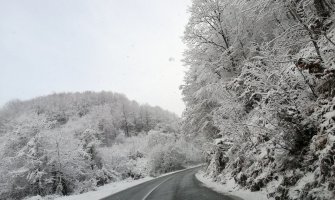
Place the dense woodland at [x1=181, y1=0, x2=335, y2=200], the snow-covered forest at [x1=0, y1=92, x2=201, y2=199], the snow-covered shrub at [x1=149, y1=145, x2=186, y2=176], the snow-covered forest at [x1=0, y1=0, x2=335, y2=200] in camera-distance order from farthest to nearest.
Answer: the snow-covered shrub at [x1=149, y1=145, x2=186, y2=176], the snow-covered forest at [x1=0, y1=92, x2=201, y2=199], the snow-covered forest at [x1=0, y1=0, x2=335, y2=200], the dense woodland at [x1=181, y1=0, x2=335, y2=200]

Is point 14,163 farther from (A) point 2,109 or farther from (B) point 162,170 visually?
(A) point 2,109

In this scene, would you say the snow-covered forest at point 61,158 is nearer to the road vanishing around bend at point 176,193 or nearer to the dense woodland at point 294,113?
the road vanishing around bend at point 176,193

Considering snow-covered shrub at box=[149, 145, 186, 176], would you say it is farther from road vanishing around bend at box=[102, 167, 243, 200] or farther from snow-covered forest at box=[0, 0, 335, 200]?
road vanishing around bend at box=[102, 167, 243, 200]

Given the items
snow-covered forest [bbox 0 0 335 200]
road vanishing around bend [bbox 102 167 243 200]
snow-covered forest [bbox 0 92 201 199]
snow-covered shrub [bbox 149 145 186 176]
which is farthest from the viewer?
snow-covered shrub [bbox 149 145 186 176]

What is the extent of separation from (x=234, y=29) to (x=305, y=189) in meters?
13.6

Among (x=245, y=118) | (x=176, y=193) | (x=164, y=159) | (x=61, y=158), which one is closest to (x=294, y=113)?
(x=245, y=118)

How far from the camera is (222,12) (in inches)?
758

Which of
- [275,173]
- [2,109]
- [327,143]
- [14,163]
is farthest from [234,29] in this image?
[2,109]

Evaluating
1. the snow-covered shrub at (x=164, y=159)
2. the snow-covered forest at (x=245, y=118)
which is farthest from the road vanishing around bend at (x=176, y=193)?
the snow-covered shrub at (x=164, y=159)

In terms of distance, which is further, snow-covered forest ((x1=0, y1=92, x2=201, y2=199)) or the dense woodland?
snow-covered forest ((x1=0, y1=92, x2=201, y2=199))

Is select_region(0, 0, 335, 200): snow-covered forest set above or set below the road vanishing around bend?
above

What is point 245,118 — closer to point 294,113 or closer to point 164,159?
point 294,113

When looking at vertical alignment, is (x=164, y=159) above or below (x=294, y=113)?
below

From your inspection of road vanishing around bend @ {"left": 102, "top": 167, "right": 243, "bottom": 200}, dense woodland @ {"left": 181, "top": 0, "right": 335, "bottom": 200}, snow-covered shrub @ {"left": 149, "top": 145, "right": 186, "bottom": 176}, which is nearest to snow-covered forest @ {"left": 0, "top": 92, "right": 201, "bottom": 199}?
snow-covered shrub @ {"left": 149, "top": 145, "right": 186, "bottom": 176}
